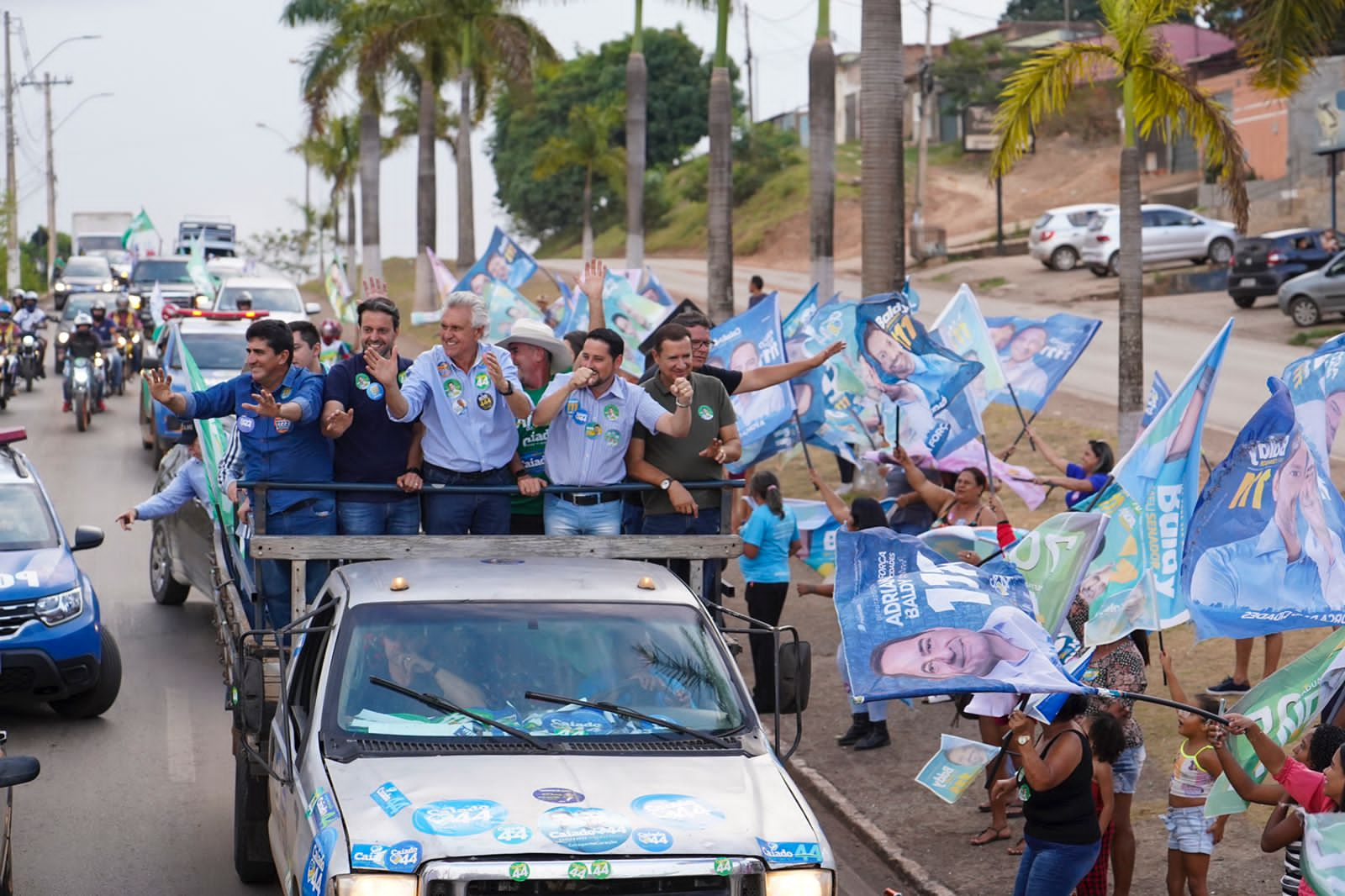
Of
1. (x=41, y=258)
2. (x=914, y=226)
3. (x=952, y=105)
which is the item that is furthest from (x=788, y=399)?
(x=41, y=258)

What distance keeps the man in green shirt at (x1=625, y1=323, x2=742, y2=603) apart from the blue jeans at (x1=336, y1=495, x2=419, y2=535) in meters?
1.15

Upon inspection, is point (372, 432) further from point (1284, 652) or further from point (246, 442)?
point (1284, 652)

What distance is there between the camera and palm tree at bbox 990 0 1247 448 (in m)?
16.1

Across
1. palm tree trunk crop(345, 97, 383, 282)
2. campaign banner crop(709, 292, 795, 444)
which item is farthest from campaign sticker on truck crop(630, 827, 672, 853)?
palm tree trunk crop(345, 97, 383, 282)

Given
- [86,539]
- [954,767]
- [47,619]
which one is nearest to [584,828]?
[954,767]

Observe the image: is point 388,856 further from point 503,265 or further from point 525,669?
point 503,265

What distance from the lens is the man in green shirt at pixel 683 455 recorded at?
895 cm

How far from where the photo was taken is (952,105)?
7456cm

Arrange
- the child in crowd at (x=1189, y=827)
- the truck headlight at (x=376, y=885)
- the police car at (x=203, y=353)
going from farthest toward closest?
the police car at (x=203, y=353), the child in crowd at (x=1189, y=827), the truck headlight at (x=376, y=885)

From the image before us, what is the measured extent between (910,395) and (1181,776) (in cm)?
556

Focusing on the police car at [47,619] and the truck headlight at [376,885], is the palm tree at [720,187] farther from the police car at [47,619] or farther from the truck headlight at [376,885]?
the truck headlight at [376,885]

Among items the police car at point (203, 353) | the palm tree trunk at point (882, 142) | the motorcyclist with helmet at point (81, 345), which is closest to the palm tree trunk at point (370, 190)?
the motorcyclist with helmet at point (81, 345)

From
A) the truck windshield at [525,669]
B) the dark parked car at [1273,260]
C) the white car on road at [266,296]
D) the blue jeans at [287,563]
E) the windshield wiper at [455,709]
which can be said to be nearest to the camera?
the windshield wiper at [455,709]

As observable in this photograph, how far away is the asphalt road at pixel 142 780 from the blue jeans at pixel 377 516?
1.84 metres
